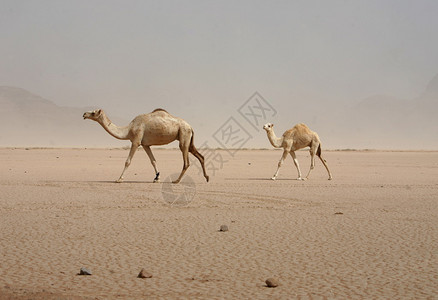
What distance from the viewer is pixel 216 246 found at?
275 inches

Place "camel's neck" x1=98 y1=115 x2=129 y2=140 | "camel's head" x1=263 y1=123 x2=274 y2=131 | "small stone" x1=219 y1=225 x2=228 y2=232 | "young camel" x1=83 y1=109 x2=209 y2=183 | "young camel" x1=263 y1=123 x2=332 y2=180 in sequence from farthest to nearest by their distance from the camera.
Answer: "camel's head" x1=263 y1=123 x2=274 y2=131, "young camel" x1=263 y1=123 x2=332 y2=180, "camel's neck" x1=98 y1=115 x2=129 y2=140, "young camel" x1=83 y1=109 x2=209 y2=183, "small stone" x1=219 y1=225 x2=228 y2=232

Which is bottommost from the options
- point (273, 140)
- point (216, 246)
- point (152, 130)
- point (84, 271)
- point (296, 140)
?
point (84, 271)

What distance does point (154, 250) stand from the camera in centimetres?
672

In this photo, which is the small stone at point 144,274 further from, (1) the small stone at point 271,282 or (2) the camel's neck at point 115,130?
(2) the camel's neck at point 115,130

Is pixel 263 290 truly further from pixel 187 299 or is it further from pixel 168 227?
pixel 168 227

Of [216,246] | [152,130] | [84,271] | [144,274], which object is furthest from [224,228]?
[152,130]

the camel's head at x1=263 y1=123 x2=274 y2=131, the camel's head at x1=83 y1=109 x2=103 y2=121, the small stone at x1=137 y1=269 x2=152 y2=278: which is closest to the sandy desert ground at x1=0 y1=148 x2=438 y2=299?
the small stone at x1=137 y1=269 x2=152 y2=278

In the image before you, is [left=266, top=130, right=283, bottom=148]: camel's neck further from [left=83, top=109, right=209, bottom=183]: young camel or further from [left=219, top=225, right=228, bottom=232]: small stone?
[left=219, top=225, right=228, bottom=232]: small stone

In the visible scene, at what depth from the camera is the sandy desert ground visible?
5.12 m

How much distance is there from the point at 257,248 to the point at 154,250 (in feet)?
4.08

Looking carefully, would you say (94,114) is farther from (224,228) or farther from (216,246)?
(216,246)

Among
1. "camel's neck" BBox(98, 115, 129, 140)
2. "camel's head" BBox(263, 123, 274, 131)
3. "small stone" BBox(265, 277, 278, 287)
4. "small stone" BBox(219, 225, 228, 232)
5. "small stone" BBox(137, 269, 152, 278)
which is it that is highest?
"camel's head" BBox(263, 123, 274, 131)

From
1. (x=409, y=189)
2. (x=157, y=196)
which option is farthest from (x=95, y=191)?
(x=409, y=189)

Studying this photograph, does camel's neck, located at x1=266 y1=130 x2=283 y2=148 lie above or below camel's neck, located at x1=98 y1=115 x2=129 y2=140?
above
